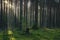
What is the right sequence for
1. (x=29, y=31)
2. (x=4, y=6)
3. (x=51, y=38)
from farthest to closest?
(x=4, y=6) < (x=29, y=31) < (x=51, y=38)

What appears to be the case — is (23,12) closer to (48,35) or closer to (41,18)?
(41,18)

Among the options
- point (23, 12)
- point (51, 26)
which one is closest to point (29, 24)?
point (23, 12)

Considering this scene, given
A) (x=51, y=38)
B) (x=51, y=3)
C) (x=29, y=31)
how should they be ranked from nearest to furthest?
(x=51, y=38) → (x=29, y=31) → (x=51, y=3)

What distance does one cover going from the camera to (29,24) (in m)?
7.22

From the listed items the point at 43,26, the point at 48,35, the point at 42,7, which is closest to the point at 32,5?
the point at 42,7

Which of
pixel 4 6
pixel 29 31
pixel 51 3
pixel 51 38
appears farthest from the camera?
pixel 51 3

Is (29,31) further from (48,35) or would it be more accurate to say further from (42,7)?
(42,7)

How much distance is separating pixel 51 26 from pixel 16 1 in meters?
1.75

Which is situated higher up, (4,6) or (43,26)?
(4,6)

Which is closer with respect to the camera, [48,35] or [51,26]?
[48,35]

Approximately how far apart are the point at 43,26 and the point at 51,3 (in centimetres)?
100

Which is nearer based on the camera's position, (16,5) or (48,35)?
(48,35)

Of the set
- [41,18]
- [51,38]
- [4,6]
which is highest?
[4,6]

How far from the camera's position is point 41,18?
24.9 ft
